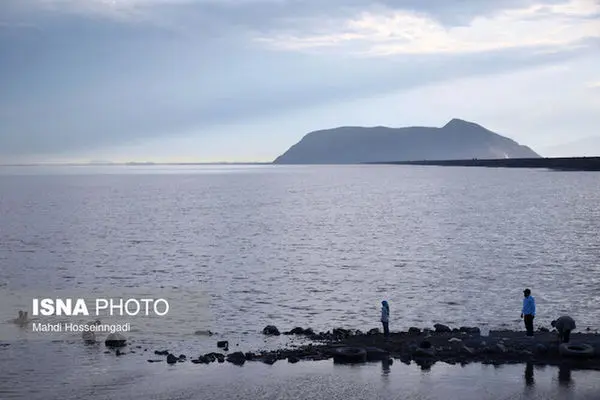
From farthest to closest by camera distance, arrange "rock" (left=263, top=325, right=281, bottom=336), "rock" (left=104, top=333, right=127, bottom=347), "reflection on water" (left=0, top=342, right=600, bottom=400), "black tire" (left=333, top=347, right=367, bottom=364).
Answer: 1. "rock" (left=263, top=325, right=281, bottom=336)
2. "rock" (left=104, top=333, right=127, bottom=347)
3. "black tire" (left=333, top=347, right=367, bottom=364)
4. "reflection on water" (left=0, top=342, right=600, bottom=400)

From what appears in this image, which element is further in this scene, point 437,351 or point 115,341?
point 115,341

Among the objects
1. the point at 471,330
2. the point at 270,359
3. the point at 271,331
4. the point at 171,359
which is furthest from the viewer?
the point at 271,331

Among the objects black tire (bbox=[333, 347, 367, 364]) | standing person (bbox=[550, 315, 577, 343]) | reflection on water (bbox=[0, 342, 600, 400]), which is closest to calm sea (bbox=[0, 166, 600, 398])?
reflection on water (bbox=[0, 342, 600, 400])

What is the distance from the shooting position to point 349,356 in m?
25.2

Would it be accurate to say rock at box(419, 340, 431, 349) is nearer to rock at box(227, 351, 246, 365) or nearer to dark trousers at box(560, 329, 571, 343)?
dark trousers at box(560, 329, 571, 343)

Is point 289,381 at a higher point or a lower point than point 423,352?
lower

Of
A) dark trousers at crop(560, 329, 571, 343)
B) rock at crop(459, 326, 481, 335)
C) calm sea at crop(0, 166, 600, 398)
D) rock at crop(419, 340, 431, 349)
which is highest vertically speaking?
dark trousers at crop(560, 329, 571, 343)

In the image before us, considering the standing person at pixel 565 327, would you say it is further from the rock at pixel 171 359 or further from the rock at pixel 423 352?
the rock at pixel 171 359

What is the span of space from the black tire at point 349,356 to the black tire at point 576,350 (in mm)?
7151

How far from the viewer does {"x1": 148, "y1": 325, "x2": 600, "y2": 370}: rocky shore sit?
24812 mm

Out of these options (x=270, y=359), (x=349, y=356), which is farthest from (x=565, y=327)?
(x=270, y=359)

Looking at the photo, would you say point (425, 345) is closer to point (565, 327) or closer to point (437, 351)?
point (437, 351)

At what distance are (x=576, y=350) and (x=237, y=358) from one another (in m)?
12.4

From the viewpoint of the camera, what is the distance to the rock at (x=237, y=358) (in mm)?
25703
